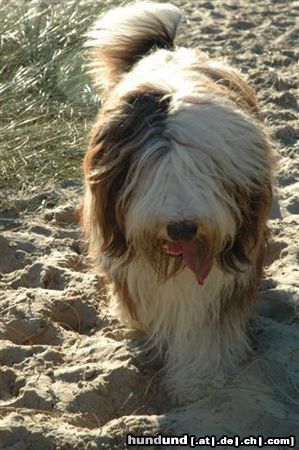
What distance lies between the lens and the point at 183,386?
350 cm

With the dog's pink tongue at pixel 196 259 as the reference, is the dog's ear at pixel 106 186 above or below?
above

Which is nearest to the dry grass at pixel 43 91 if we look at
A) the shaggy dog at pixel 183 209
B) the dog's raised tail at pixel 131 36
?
the dog's raised tail at pixel 131 36

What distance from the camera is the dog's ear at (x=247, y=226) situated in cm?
325

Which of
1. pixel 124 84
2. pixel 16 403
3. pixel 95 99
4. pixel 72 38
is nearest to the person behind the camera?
pixel 16 403

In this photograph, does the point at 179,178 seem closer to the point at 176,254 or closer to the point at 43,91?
the point at 176,254

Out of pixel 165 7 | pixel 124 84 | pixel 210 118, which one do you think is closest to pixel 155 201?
pixel 210 118

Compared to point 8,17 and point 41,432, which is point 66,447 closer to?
point 41,432

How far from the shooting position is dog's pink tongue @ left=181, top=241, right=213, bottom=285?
10.4 ft

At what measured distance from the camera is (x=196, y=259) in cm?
319

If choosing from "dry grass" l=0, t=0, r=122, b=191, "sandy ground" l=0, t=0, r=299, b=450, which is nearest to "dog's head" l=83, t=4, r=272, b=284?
"sandy ground" l=0, t=0, r=299, b=450

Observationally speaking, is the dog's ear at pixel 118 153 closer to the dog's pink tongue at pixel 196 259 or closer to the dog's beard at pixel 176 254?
the dog's beard at pixel 176 254

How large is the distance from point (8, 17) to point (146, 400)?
3.99 m

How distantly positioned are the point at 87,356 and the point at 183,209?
3.04 feet

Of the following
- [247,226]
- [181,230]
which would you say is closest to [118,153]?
[181,230]
